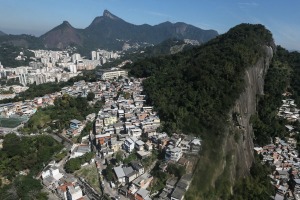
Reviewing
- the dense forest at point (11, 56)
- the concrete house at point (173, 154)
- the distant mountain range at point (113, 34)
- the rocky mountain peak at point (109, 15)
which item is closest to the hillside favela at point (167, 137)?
the concrete house at point (173, 154)

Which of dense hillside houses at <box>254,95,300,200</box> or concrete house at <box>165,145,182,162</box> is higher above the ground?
concrete house at <box>165,145,182,162</box>

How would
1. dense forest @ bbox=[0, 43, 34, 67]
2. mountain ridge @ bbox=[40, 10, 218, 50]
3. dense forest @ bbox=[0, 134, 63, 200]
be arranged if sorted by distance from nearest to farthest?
1. dense forest @ bbox=[0, 134, 63, 200]
2. dense forest @ bbox=[0, 43, 34, 67]
3. mountain ridge @ bbox=[40, 10, 218, 50]

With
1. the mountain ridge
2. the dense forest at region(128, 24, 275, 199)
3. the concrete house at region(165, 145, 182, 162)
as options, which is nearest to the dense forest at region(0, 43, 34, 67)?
the mountain ridge

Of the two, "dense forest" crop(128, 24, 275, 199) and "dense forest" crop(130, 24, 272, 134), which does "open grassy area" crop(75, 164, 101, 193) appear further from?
"dense forest" crop(130, 24, 272, 134)

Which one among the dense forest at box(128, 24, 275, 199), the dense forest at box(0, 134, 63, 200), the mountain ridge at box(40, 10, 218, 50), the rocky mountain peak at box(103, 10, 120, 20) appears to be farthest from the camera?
the rocky mountain peak at box(103, 10, 120, 20)

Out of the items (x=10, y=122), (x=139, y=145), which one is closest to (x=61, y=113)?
(x=10, y=122)

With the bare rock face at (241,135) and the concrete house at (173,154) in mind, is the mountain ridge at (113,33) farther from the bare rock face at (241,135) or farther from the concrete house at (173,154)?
the concrete house at (173,154)

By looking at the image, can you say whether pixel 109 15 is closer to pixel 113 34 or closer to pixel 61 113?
pixel 113 34

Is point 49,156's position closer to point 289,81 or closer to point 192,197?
point 192,197
